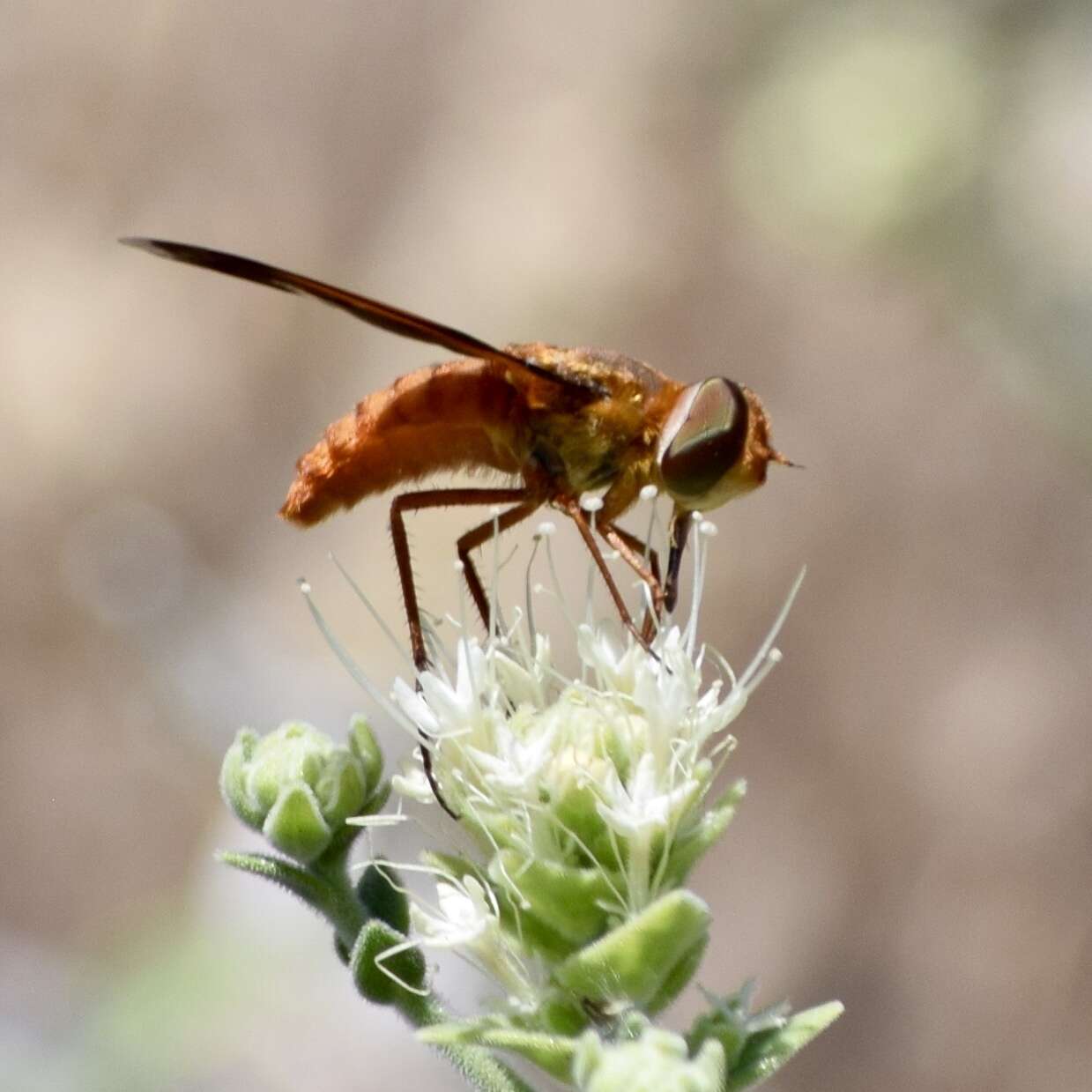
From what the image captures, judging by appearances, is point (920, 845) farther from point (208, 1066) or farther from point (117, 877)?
point (117, 877)

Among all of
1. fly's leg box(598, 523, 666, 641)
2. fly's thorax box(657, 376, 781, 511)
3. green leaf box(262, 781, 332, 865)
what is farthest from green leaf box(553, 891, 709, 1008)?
fly's thorax box(657, 376, 781, 511)

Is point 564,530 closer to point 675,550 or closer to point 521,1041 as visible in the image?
point 675,550

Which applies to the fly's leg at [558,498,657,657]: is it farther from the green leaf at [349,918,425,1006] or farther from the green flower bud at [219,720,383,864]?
the green leaf at [349,918,425,1006]

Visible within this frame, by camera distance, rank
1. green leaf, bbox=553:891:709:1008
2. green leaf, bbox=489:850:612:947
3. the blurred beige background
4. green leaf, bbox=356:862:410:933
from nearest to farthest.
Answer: green leaf, bbox=553:891:709:1008 → green leaf, bbox=489:850:612:947 → green leaf, bbox=356:862:410:933 → the blurred beige background

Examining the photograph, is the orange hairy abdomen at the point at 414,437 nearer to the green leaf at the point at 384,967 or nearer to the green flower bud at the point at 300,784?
the green flower bud at the point at 300,784

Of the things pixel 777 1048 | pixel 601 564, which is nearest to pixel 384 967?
pixel 777 1048
